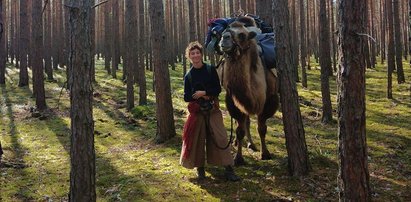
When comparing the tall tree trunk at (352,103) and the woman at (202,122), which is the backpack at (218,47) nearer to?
the woman at (202,122)

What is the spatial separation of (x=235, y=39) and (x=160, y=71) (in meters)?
2.76

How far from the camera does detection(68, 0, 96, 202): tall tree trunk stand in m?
3.98

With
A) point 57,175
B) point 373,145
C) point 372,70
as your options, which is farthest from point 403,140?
point 372,70

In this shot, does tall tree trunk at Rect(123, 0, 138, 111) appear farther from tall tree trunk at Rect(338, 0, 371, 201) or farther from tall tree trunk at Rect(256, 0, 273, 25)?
tall tree trunk at Rect(338, 0, 371, 201)

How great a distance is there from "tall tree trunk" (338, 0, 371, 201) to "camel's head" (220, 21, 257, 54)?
2.31 meters

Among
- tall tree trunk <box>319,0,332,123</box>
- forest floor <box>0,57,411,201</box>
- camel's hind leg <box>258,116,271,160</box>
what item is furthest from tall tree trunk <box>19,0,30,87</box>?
camel's hind leg <box>258,116,271,160</box>

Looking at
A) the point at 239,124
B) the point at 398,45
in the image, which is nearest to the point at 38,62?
the point at 239,124

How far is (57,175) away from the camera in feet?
22.5

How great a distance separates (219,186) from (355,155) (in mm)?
2435

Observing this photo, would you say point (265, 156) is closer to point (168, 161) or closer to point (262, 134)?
point (262, 134)

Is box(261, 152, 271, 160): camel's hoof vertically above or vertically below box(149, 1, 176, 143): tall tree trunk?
below

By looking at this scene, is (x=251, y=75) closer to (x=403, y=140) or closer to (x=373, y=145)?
(x=373, y=145)

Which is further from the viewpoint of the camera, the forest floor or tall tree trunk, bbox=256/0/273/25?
tall tree trunk, bbox=256/0/273/25

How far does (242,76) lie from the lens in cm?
620
